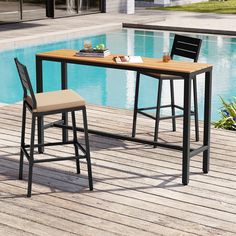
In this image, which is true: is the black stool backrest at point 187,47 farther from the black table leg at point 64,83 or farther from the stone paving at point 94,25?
the stone paving at point 94,25

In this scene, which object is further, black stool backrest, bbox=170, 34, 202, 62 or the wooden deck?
black stool backrest, bbox=170, 34, 202, 62

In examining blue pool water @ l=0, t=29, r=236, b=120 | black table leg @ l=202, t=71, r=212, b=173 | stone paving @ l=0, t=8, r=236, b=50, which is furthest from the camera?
stone paving @ l=0, t=8, r=236, b=50

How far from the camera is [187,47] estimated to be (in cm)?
534

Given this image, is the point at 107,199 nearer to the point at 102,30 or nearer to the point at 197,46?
the point at 197,46

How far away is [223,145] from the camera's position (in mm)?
5246

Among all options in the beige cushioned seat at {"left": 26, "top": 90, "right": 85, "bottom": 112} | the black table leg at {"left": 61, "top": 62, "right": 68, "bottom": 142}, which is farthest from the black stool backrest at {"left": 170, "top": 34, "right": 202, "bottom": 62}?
the beige cushioned seat at {"left": 26, "top": 90, "right": 85, "bottom": 112}

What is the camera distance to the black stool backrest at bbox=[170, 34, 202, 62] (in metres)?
5.20

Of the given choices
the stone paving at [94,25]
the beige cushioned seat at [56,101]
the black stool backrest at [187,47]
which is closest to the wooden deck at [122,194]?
the beige cushioned seat at [56,101]

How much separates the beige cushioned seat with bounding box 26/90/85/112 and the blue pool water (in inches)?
154

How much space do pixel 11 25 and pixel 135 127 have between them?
9591mm

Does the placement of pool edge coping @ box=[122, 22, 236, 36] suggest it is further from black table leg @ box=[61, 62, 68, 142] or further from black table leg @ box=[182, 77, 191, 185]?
black table leg @ box=[182, 77, 191, 185]

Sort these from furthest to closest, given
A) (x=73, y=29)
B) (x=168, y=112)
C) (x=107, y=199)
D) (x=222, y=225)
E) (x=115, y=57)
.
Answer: (x=73, y=29)
(x=168, y=112)
(x=115, y=57)
(x=107, y=199)
(x=222, y=225)

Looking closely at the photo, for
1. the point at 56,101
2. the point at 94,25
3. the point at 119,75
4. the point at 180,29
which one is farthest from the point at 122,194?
the point at 180,29

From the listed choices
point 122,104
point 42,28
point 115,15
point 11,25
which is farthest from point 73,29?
point 122,104
